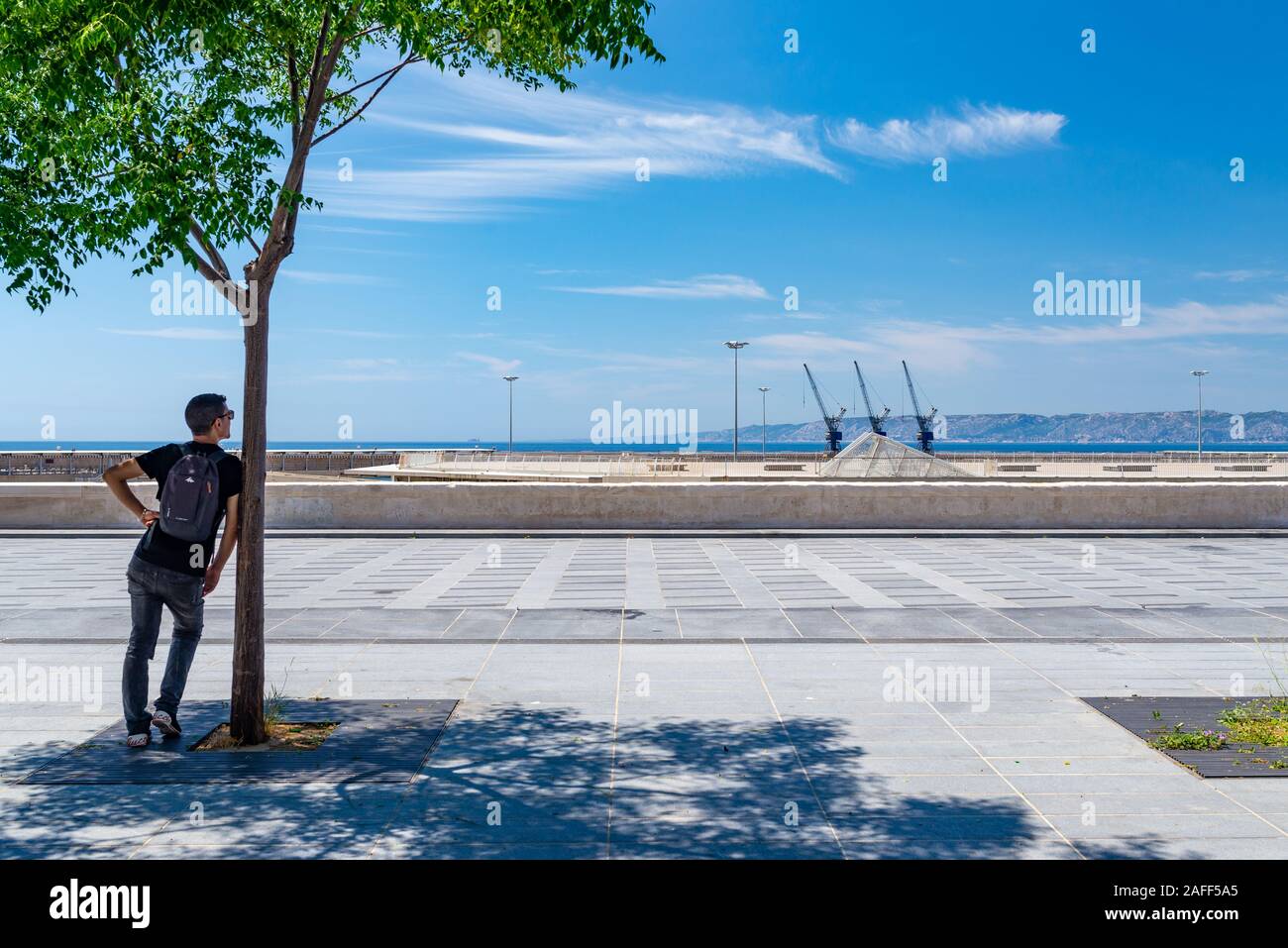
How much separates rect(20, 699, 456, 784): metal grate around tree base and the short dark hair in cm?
193

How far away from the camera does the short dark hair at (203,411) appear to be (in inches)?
237

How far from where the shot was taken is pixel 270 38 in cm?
693

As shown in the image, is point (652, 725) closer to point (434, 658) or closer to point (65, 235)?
point (434, 658)

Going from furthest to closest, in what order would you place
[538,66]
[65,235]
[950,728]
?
[538,66]
[950,728]
[65,235]

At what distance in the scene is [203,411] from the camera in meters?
6.04

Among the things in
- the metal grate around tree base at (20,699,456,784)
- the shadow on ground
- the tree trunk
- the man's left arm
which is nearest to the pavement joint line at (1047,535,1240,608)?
the shadow on ground

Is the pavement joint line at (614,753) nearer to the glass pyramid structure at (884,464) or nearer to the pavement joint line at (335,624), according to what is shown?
the pavement joint line at (335,624)

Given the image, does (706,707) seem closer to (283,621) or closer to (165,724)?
(165,724)

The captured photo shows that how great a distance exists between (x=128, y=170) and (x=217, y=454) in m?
1.66

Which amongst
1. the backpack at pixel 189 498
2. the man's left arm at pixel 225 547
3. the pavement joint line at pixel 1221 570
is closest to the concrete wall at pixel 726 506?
the pavement joint line at pixel 1221 570

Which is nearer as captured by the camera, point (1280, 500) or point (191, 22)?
point (191, 22)

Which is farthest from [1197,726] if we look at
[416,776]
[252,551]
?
[252,551]

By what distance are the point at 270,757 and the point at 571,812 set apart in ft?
6.77
